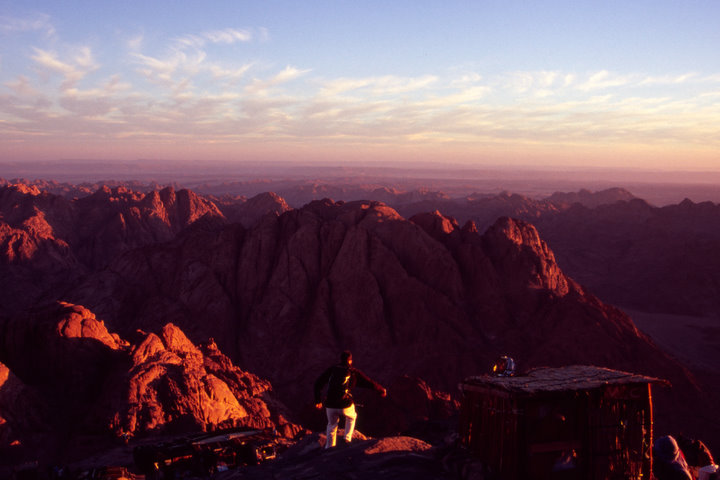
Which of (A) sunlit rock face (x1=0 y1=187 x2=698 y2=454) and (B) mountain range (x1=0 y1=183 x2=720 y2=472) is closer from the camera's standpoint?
(B) mountain range (x1=0 y1=183 x2=720 y2=472)

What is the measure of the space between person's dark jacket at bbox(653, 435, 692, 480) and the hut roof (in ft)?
5.94

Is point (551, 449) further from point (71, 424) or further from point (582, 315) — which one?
point (582, 315)

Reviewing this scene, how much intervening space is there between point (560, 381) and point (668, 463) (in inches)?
124

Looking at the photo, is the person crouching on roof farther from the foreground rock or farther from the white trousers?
the foreground rock

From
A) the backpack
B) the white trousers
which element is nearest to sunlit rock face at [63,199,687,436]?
the white trousers

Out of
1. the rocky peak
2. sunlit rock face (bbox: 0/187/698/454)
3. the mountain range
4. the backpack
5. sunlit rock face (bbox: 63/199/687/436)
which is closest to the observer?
the backpack

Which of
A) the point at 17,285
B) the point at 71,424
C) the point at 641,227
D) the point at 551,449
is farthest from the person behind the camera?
the point at 641,227

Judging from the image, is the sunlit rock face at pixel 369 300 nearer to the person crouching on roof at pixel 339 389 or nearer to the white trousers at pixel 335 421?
the white trousers at pixel 335 421

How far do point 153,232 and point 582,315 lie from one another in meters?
58.2

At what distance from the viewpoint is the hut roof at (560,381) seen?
8.48 metres

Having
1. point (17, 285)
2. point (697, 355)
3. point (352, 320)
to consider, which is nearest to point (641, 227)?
point (697, 355)

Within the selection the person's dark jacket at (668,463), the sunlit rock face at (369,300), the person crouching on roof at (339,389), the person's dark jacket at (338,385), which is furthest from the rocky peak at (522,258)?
the person's dark jacket at (338,385)

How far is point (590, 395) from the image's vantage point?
858 cm

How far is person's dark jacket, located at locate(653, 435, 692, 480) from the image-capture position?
982 centimetres
